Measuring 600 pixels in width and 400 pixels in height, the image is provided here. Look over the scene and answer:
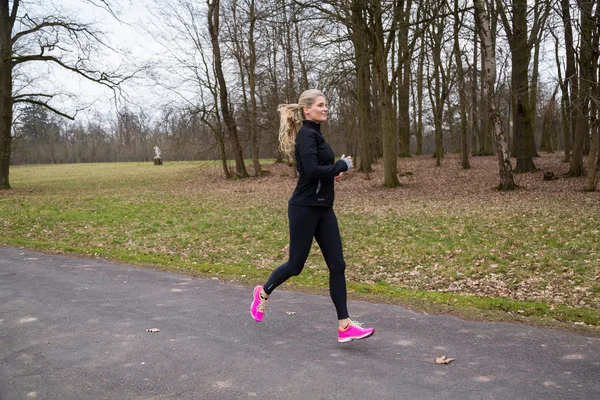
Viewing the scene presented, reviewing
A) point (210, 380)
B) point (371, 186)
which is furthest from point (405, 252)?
point (371, 186)

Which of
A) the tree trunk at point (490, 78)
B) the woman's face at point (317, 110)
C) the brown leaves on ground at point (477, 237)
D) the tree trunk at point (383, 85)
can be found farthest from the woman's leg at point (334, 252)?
the tree trunk at point (383, 85)

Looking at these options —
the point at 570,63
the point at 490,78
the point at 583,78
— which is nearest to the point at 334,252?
the point at 583,78

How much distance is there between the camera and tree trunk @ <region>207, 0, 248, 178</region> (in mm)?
28719

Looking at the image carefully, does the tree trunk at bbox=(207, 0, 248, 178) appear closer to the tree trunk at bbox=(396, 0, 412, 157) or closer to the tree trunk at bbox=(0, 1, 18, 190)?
the tree trunk at bbox=(0, 1, 18, 190)

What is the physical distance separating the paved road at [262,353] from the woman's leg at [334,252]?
1.25 ft

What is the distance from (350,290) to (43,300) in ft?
12.7

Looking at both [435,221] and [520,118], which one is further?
[520,118]

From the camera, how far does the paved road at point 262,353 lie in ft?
11.8

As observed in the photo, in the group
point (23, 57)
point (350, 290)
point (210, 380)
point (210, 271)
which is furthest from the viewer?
point (23, 57)

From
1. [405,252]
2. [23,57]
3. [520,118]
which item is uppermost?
[23,57]

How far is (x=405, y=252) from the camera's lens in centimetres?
946

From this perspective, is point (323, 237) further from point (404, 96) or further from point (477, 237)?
point (404, 96)

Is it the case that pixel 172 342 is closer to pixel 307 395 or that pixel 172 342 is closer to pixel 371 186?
pixel 307 395

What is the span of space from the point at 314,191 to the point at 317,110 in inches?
29.4
